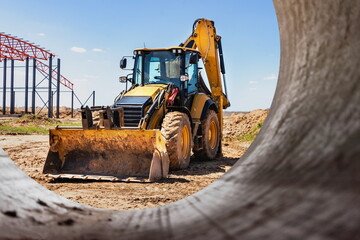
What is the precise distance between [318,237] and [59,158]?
6462mm

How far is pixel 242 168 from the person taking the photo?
92cm

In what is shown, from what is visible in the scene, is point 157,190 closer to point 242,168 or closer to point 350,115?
point 242,168

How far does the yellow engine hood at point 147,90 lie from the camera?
7.36 m

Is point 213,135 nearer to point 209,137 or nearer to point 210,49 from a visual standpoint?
point 209,137

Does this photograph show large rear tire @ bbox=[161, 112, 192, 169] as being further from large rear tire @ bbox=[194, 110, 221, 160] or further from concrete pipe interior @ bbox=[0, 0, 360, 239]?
concrete pipe interior @ bbox=[0, 0, 360, 239]

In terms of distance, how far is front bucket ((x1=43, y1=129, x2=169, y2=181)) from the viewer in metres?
6.04

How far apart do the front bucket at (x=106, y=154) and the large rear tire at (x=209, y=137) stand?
2.33 meters

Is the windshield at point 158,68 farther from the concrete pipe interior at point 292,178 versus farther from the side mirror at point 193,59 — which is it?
the concrete pipe interior at point 292,178

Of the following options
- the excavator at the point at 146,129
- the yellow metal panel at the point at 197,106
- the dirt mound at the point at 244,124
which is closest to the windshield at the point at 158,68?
the excavator at the point at 146,129

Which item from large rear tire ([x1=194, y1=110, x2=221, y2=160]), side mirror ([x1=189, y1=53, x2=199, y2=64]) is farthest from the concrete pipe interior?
large rear tire ([x1=194, y1=110, x2=221, y2=160])

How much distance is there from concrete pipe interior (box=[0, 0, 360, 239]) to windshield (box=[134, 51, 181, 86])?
6.79 meters

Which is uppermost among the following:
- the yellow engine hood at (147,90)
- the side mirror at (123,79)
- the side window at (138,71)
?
the side window at (138,71)

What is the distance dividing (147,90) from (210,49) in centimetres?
295

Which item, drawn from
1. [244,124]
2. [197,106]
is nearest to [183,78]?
[197,106]
